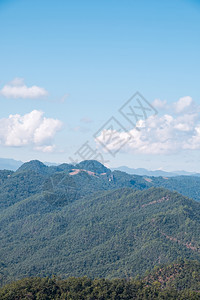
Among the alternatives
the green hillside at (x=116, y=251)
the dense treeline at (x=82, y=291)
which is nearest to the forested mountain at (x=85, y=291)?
the dense treeline at (x=82, y=291)

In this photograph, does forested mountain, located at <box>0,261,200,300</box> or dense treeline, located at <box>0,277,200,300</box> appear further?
forested mountain, located at <box>0,261,200,300</box>

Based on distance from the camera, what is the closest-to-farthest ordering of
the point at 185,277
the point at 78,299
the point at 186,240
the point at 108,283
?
the point at 78,299
the point at 108,283
the point at 185,277
the point at 186,240

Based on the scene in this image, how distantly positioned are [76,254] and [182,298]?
10074 centimetres

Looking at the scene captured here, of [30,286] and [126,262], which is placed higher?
[30,286]

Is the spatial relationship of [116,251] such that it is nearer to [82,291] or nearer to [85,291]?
[85,291]

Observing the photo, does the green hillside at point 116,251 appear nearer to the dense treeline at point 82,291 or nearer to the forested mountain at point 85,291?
the forested mountain at point 85,291

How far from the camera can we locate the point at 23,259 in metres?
180

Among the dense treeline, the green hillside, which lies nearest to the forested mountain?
the dense treeline

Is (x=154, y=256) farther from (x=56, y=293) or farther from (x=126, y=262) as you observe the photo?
(x=56, y=293)

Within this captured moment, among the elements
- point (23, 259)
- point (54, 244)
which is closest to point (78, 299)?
point (23, 259)

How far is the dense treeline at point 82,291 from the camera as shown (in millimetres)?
84000

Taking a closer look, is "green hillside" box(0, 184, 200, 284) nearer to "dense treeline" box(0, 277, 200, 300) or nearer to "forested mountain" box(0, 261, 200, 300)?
"forested mountain" box(0, 261, 200, 300)

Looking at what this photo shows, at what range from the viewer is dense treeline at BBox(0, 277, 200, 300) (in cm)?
8400

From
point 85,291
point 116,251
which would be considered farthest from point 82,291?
point 116,251
